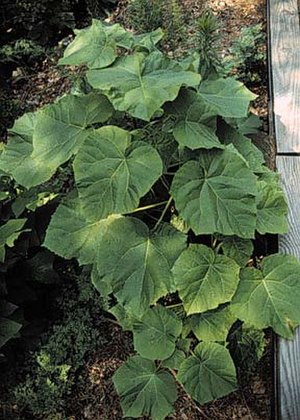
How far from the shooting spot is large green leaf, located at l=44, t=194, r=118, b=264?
84.7 inches

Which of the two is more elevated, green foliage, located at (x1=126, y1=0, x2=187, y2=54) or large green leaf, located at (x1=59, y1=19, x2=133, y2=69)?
large green leaf, located at (x1=59, y1=19, x2=133, y2=69)

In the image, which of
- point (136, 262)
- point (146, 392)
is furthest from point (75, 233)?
point (146, 392)

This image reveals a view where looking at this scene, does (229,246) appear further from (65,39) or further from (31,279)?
(65,39)

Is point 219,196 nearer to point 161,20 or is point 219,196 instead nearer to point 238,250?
point 238,250

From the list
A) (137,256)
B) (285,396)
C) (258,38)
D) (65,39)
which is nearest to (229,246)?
(137,256)

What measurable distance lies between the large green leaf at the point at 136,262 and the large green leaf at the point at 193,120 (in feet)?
1.08

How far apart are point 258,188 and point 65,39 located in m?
2.57

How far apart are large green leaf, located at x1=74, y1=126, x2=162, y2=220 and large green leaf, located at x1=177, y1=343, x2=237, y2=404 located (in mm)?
601

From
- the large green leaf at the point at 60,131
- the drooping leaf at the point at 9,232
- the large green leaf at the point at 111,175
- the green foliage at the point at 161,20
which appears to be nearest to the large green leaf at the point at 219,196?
the large green leaf at the point at 111,175

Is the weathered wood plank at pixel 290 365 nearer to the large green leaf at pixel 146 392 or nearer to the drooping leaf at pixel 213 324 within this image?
the drooping leaf at pixel 213 324

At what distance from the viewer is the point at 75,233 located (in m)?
2.17

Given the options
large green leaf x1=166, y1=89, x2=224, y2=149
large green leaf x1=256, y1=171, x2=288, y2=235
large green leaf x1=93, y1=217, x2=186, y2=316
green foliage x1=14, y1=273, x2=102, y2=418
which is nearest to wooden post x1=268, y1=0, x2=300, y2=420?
large green leaf x1=256, y1=171, x2=288, y2=235

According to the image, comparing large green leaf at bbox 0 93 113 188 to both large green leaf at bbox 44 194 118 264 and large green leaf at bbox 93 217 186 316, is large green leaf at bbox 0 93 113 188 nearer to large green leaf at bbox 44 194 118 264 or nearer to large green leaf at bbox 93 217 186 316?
large green leaf at bbox 44 194 118 264

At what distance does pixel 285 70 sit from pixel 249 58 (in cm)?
31
